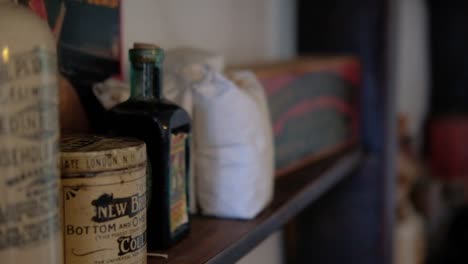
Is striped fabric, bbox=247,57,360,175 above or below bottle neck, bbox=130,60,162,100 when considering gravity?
below

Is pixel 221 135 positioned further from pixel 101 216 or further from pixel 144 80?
pixel 101 216

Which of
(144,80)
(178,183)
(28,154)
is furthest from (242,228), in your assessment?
(28,154)

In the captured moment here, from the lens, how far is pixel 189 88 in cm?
66

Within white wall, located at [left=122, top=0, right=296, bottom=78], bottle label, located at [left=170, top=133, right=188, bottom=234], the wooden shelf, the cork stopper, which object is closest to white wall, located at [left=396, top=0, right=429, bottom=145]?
white wall, located at [left=122, top=0, right=296, bottom=78]

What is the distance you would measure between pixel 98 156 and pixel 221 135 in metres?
0.27

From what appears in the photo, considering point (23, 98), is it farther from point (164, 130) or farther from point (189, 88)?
point (189, 88)

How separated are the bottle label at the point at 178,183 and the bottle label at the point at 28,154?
0.19m

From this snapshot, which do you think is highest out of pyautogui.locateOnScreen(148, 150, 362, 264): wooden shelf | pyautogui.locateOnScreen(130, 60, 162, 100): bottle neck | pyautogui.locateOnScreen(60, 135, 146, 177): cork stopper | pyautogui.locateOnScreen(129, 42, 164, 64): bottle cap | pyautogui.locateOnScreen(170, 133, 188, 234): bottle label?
pyautogui.locateOnScreen(129, 42, 164, 64): bottle cap

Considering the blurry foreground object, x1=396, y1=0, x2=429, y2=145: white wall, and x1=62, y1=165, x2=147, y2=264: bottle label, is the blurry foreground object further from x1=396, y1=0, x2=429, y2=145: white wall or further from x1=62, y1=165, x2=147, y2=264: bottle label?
x1=396, y1=0, x2=429, y2=145: white wall

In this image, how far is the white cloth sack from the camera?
0.65 meters

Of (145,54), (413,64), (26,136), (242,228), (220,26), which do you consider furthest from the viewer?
(413,64)

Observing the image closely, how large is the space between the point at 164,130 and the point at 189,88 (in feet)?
0.46

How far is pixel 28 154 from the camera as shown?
1.15ft

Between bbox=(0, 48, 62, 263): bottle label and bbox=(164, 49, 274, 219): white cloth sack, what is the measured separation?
0.95 ft
